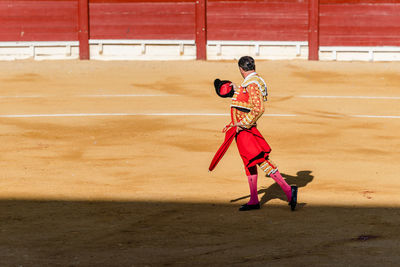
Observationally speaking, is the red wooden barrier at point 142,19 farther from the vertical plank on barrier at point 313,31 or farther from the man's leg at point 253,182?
the man's leg at point 253,182

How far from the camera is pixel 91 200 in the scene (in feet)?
23.6

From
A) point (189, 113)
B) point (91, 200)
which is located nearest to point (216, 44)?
point (189, 113)

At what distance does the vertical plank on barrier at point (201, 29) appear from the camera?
22.5m

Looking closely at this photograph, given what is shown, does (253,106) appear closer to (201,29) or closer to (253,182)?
(253,182)

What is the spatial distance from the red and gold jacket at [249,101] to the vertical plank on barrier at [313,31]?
51.8 ft

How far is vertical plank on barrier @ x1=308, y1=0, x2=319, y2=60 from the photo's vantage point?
22.2m

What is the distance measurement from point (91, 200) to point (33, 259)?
1894 mm

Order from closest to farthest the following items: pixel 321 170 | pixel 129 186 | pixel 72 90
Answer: pixel 129 186, pixel 321 170, pixel 72 90

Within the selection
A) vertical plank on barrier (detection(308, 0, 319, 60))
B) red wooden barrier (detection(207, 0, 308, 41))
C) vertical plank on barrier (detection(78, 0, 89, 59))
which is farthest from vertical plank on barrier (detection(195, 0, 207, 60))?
vertical plank on barrier (detection(78, 0, 89, 59))

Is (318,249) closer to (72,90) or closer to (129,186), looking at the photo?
(129,186)

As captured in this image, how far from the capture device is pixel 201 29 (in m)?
22.5

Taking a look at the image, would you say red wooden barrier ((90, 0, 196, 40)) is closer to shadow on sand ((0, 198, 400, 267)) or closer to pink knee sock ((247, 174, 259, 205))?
shadow on sand ((0, 198, 400, 267))

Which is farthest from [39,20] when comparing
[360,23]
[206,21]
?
[360,23]

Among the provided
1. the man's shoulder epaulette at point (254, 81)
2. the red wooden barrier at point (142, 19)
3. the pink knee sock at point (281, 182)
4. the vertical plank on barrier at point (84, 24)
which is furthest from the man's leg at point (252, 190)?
the vertical plank on barrier at point (84, 24)
